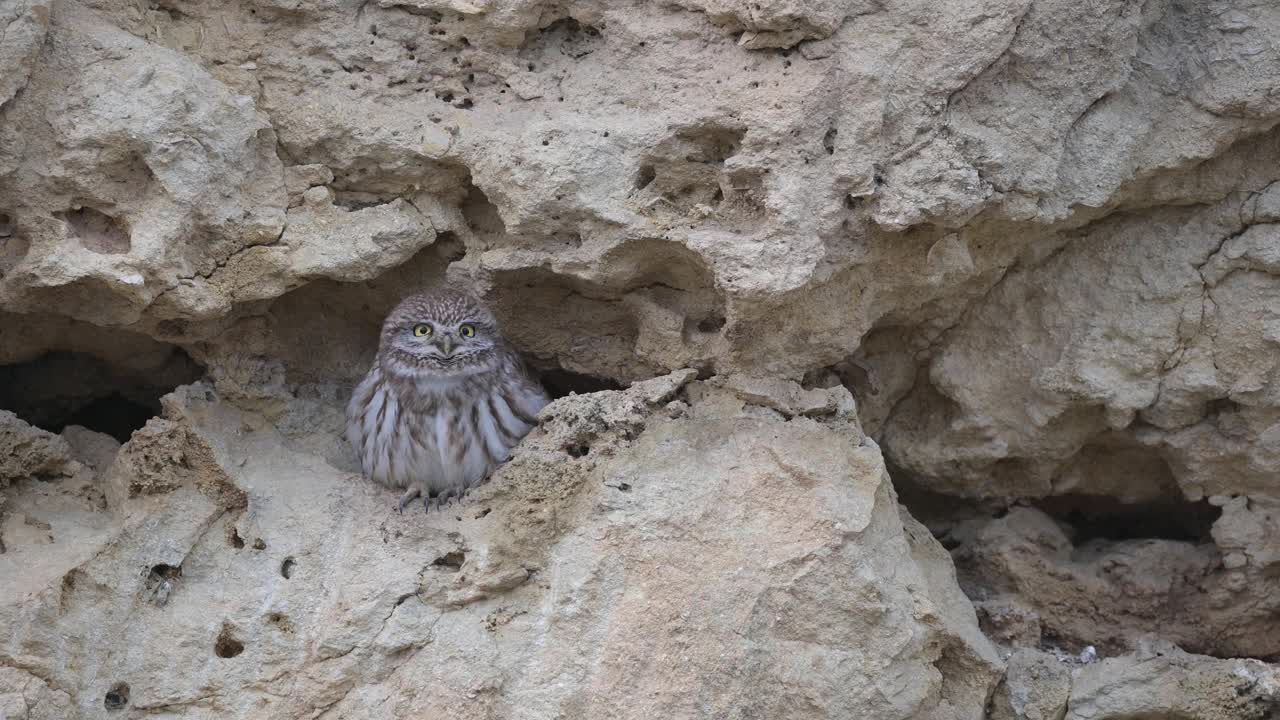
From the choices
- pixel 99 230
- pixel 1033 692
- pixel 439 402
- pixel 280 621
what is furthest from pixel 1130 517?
pixel 99 230

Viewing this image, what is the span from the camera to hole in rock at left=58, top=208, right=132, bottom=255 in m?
3.91

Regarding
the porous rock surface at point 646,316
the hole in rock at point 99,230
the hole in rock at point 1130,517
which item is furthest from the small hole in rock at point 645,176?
the hole in rock at point 1130,517

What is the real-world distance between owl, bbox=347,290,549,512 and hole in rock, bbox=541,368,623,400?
0.36m

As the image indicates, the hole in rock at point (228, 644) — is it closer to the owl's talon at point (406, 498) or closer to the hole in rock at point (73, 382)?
the owl's talon at point (406, 498)

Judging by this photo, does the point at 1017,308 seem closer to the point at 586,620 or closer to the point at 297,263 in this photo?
the point at 586,620

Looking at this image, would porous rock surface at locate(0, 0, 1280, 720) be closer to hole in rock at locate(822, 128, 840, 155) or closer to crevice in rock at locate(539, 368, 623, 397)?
hole in rock at locate(822, 128, 840, 155)

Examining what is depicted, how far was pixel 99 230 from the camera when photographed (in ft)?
13.0

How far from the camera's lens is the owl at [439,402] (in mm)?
4387

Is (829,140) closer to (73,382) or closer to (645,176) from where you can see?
(645,176)

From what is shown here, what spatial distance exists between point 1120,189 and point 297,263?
8.50 ft

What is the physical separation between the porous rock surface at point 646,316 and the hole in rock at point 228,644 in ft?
0.08

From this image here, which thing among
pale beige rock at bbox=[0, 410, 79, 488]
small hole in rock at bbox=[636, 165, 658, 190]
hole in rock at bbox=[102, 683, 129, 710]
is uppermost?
small hole in rock at bbox=[636, 165, 658, 190]

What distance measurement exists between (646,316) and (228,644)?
1.60m

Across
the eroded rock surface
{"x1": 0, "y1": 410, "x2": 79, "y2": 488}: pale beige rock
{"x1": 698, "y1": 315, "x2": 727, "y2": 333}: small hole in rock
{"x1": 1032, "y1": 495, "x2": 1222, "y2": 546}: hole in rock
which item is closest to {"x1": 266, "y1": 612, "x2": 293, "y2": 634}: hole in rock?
the eroded rock surface
